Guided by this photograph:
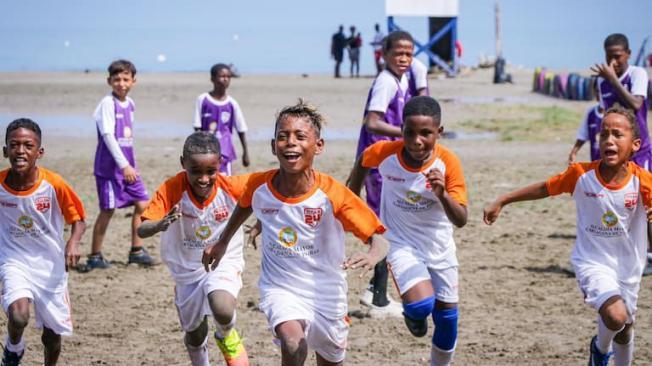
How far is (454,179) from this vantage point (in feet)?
21.8

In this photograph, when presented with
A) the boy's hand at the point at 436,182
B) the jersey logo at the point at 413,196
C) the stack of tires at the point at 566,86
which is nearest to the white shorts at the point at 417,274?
the jersey logo at the point at 413,196

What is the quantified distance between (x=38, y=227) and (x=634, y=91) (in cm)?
578

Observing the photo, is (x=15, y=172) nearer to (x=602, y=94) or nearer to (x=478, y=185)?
(x=602, y=94)

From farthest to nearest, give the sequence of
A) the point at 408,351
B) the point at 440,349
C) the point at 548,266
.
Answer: the point at 548,266, the point at 408,351, the point at 440,349

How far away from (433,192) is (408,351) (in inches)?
72.5

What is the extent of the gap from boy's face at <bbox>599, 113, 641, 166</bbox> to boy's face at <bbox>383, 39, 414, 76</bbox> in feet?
7.26

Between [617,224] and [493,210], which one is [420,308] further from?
[617,224]

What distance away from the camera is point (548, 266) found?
414 inches

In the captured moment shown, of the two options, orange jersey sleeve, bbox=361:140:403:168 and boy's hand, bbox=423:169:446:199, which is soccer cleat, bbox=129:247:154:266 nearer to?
orange jersey sleeve, bbox=361:140:403:168

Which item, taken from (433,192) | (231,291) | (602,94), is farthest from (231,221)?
(602,94)

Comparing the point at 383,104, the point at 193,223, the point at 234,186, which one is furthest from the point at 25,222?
the point at 383,104

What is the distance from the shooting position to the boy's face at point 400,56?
8344 millimetres

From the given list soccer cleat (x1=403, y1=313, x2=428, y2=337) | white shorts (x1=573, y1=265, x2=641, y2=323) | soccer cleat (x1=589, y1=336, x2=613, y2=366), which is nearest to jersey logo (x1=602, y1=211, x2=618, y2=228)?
white shorts (x1=573, y1=265, x2=641, y2=323)

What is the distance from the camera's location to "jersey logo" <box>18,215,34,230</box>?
22.0 feet
